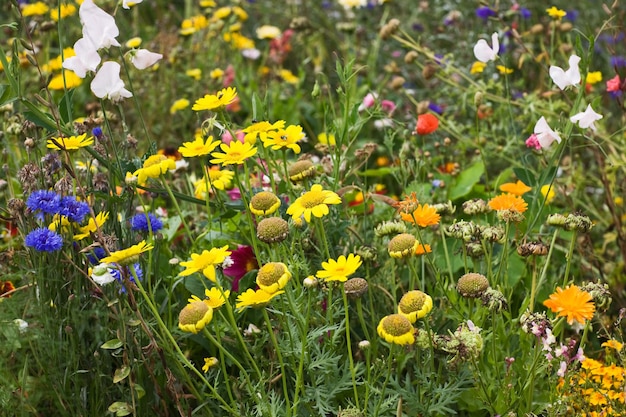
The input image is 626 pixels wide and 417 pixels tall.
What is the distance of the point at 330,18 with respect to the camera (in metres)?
4.16

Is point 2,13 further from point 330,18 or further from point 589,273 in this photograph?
point 589,273

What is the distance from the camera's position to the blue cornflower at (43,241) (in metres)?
1.33

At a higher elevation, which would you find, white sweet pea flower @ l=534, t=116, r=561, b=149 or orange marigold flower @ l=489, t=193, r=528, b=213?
white sweet pea flower @ l=534, t=116, r=561, b=149

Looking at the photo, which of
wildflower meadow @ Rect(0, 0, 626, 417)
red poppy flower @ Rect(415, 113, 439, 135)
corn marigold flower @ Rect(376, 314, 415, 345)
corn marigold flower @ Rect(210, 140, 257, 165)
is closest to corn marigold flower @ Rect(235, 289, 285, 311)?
wildflower meadow @ Rect(0, 0, 626, 417)

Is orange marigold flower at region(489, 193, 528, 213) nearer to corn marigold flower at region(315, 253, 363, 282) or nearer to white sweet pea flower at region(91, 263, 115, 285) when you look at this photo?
corn marigold flower at region(315, 253, 363, 282)

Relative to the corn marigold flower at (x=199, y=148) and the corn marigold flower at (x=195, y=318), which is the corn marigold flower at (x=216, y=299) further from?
the corn marigold flower at (x=199, y=148)

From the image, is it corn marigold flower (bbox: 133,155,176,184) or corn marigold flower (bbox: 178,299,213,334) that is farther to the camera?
corn marigold flower (bbox: 133,155,176,184)

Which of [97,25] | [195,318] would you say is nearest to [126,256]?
[195,318]

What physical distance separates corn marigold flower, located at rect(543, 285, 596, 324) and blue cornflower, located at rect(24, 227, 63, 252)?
0.77 meters

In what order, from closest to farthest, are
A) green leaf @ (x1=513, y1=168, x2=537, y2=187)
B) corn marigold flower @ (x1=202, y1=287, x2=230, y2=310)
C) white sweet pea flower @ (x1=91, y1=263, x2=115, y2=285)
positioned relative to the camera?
corn marigold flower @ (x1=202, y1=287, x2=230, y2=310) < white sweet pea flower @ (x1=91, y1=263, x2=115, y2=285) < green leaf @ (x1=513, y1=168, x2=537, y2=187)

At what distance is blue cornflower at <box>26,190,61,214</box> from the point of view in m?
1.37

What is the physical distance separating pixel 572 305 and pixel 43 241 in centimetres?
84

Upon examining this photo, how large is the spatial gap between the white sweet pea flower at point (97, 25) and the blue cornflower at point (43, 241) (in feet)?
1.10

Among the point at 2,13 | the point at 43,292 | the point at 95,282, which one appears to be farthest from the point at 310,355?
the point at 2,13
